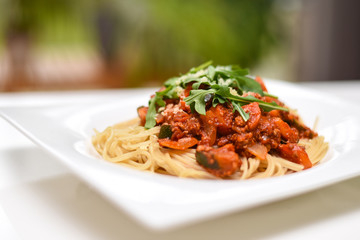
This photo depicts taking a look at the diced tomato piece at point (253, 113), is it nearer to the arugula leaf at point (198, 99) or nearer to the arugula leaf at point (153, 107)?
the arugula leaf at point (198, 99)

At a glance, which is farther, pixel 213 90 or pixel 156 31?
pixel 156 31

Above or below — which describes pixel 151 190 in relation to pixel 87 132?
above

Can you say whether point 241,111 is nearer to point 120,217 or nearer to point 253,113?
point 253,113

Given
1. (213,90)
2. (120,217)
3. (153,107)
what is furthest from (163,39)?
(120,217)

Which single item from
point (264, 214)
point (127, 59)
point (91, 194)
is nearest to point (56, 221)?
point (91, 194)

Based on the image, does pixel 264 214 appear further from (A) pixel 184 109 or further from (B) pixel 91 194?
(A) pixel 184 109

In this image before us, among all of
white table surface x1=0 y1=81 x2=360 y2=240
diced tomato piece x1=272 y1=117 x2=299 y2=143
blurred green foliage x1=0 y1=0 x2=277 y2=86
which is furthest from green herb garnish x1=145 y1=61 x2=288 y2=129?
blurred green foliage x1=0 y1=0 x2=277 y2=86

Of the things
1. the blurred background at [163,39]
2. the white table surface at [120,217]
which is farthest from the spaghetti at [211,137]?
the blurred background at [163,39]

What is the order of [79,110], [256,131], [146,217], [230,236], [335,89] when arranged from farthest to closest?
[335,89], [79,110], [256,131], [230,236], [146,217]
